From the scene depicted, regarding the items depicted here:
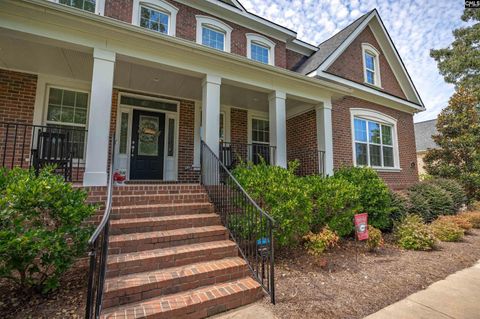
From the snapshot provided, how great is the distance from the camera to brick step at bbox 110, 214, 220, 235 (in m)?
3.47

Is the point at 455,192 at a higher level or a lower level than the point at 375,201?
higher

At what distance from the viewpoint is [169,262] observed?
311cm

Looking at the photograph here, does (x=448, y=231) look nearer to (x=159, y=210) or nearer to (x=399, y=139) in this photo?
(x=399, y=139)

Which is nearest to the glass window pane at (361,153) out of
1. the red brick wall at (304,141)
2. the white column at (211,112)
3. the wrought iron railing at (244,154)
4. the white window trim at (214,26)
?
the red brick wall at (304,141)

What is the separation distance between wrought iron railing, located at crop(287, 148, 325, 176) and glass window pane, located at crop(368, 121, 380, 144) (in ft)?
8.94

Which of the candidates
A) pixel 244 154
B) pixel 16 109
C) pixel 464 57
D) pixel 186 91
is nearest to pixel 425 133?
pixel 464 57

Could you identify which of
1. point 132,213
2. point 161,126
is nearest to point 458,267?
point 132,213

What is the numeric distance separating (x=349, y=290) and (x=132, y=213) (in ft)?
11.1

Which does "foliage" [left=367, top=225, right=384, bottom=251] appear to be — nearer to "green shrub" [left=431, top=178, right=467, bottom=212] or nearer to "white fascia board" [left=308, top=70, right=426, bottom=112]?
"white fascia board" [left=308, top=70, right=426, bottom=112]

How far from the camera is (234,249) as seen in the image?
3549 mm

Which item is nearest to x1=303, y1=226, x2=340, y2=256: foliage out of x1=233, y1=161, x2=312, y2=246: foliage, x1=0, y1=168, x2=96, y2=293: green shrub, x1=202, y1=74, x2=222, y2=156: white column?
x1=233, y1=161, x2=312, y2=246: foliage

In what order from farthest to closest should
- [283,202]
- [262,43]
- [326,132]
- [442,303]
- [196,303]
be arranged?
[262,43] < [326,132] < [283,202] < [442,303] < [196,303]

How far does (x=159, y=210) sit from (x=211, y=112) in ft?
8.33

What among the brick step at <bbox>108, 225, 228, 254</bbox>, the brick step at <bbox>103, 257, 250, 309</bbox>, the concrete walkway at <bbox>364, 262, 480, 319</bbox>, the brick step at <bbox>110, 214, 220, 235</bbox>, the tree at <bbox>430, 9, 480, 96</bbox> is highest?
the tree at <bbox>430, 9, 480, 96</bbox>
